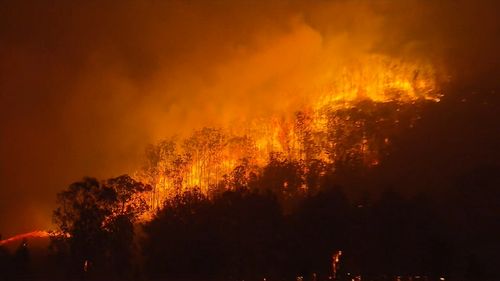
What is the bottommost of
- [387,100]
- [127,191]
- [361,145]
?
[127,191]

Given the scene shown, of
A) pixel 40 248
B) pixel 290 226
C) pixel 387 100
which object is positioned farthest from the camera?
pixel 387 100

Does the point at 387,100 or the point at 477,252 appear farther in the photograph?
the point at 387,100

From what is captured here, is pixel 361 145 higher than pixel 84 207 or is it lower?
higher

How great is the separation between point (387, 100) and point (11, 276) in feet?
270

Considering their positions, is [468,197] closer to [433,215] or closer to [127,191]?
[433,215]

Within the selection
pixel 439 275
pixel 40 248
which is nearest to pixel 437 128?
pixel 439 275

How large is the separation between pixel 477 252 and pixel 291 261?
19546mm

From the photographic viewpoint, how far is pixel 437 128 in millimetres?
98312

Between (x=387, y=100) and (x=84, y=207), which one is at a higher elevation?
(x=387, y=100)

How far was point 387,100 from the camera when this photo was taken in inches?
4456

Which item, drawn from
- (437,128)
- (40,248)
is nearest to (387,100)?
(437,128)

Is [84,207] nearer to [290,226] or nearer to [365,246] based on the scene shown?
[290,226]

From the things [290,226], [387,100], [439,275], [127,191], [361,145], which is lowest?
[439,275]

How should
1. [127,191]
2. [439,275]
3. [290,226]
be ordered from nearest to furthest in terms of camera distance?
[439,275]
[290,226]
[127,191]
